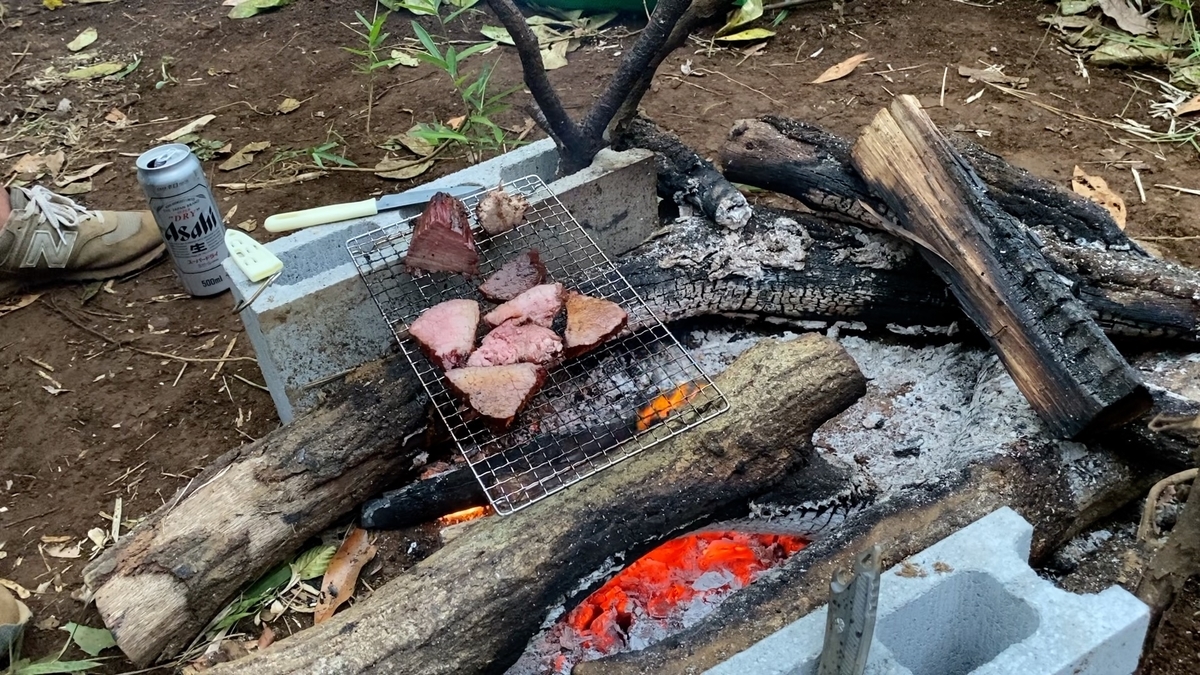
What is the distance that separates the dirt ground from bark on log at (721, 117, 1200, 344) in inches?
43.4

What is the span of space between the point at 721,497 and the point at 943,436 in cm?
106

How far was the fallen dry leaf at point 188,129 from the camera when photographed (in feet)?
20.6

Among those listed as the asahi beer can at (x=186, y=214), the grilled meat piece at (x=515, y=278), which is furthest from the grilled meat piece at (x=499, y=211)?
the asahi beer can at (x=186, y=214)

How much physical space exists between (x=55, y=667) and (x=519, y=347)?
1.95 m

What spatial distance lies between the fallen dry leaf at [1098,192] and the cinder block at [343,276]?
99.6 inches

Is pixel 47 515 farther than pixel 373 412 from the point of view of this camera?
Yes

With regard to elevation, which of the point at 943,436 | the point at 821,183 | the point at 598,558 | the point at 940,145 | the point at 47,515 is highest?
the point at 940,145

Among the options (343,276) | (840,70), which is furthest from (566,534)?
(840,70)

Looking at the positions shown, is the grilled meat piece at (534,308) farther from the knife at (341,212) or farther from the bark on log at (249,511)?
the knife at (341,212)

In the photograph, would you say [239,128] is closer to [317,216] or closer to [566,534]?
[317,216]

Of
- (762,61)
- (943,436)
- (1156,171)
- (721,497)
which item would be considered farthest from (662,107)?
(721,497)

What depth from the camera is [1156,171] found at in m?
5.23

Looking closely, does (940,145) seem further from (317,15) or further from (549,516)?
(317,15)

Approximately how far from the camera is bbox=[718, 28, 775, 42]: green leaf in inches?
271
